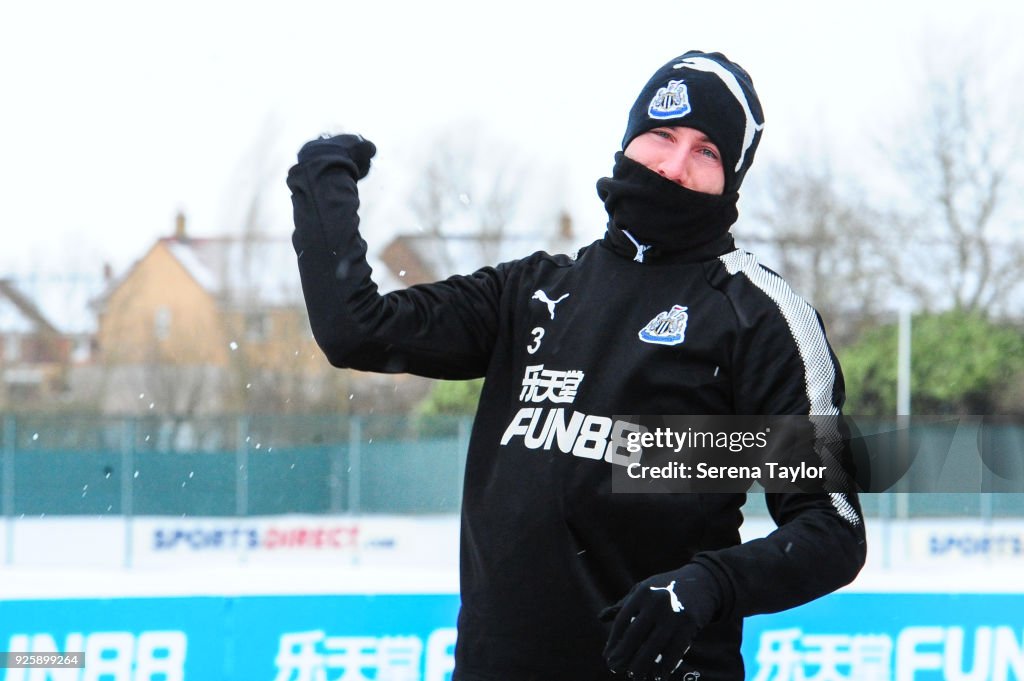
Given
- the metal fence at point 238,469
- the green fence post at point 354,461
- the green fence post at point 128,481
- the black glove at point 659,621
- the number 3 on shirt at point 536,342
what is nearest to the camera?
the black glove at point 659,621

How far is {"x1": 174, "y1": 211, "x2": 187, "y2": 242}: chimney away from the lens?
9258mm

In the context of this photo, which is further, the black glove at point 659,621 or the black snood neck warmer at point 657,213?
the black snood neck warmer at point 657,213

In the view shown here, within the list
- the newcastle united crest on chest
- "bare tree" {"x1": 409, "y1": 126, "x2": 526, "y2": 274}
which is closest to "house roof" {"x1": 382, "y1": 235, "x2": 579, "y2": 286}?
"bare tree" {"x1": 409, "y1": 126, "x2": 526, "y2": 274}

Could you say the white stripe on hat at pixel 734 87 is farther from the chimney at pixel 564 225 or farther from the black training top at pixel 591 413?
the chimney at pixel 564 225

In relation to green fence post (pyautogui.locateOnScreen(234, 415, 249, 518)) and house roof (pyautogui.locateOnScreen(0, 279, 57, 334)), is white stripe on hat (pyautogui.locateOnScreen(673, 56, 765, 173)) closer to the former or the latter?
green fence post (pyautogui.locateOnScreen(234, 415, 249, 518))

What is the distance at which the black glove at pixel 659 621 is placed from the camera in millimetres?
1154

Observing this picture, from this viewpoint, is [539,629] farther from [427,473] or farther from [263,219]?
[263,219]

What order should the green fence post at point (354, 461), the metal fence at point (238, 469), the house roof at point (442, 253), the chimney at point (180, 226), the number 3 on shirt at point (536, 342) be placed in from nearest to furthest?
1. the number 3 on shirt at point (536, 342)
2. the house roof at point (442, 253)
3. the metal fence at point (238, 469)
4. the green fence post at point (354, 461)
5. the chimney at point (180, 226)

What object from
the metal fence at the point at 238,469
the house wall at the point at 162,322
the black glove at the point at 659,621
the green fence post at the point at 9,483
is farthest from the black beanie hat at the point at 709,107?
the house wall at the point at 162,322

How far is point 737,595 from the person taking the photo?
1.20 metres

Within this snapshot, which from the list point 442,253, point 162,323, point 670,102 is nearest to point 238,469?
point 442,253

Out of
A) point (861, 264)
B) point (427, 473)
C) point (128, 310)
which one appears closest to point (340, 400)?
point (128, 310)

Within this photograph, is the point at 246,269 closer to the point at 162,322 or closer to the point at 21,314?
the point at 162,322

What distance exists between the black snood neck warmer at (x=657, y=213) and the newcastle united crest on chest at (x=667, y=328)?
0.09 metres
